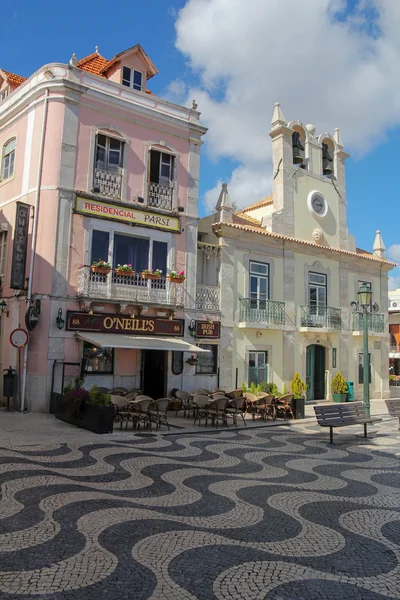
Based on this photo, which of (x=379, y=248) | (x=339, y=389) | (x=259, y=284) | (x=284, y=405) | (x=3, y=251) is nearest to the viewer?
(x=284, y=405)

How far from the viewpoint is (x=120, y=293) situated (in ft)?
53.1

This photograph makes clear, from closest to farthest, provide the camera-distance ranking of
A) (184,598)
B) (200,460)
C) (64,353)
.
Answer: (184,598), (200,460), (64,353)

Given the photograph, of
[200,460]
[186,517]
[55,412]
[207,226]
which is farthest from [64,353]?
[186,517]

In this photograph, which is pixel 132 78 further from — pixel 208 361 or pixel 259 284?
pixel 208 361

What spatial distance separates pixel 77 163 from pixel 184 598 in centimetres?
1443

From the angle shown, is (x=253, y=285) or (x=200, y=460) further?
(x=253, y=285)

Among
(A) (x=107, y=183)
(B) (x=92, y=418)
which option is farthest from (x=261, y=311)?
(B) (x=92, y=418)

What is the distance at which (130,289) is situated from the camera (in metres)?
16.4

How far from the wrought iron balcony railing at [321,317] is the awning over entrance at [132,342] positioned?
7.30 meters

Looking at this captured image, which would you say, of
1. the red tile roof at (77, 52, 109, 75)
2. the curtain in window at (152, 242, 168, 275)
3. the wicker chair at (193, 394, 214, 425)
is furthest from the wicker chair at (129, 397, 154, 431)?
the red tile roof at (77, 52, 109, 75)

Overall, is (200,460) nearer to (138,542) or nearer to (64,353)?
(138,542)

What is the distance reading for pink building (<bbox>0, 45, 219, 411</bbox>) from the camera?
15.2 metres

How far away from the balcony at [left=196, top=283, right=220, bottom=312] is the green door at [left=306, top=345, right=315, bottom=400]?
5.66 metres

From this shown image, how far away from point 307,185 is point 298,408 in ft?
37.4
